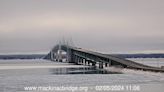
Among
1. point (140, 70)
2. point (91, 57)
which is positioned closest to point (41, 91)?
point (140, 70)

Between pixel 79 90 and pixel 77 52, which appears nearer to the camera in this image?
pixel 79 90

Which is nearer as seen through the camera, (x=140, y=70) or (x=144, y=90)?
(x=144, y=90)

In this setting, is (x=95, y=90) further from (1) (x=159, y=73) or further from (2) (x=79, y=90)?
(1) (x=159, y=73)

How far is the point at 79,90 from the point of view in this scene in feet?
125

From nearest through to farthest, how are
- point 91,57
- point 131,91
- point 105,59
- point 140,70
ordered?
1. point 131,91
2. point 140,70
3. point 105,59
4. point 91,57

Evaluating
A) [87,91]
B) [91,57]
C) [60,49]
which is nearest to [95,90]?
[87,91]

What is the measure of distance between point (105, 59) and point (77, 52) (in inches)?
1243

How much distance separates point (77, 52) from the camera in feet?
483

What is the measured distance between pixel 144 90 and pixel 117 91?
213cm

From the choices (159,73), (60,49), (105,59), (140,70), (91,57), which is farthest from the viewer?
(60,49)

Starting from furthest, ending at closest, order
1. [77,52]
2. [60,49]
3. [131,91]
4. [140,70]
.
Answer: [60,49], [77,52], [140,70], [131,91]

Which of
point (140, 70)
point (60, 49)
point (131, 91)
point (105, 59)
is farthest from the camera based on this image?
point (60, 49)

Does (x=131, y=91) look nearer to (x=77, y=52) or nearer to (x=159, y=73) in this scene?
(x=159, y=73)

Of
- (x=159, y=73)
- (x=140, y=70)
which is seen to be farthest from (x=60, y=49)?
(x=159, y=73)
